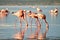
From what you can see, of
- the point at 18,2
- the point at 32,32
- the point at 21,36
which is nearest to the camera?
the point at 21,36

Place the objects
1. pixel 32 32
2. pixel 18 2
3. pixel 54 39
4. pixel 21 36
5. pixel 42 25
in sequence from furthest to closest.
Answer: pixel 18 2 → pixel 42 25 → pixel 32 32 → pixel 21 36 → pixel 54 39

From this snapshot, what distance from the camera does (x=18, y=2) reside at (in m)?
24.0

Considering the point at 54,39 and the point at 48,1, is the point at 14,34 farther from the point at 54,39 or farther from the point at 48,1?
the point at 48,1

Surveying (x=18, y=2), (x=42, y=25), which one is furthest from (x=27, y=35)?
(x=18, y=2)

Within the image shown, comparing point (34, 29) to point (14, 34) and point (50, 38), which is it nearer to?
point (14, 34)

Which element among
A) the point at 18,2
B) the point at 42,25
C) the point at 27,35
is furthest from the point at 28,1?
the point at 27,35

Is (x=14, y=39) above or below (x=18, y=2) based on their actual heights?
above

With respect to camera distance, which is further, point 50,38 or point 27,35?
point 27,35

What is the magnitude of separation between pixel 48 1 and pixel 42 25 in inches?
622

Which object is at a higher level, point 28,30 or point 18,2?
point 28,30

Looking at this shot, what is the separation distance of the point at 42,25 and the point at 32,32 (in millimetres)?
1197

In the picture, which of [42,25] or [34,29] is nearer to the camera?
[34,29]

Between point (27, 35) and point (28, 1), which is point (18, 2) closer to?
point (28, 1)

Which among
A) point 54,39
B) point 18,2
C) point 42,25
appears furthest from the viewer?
point 18,2
